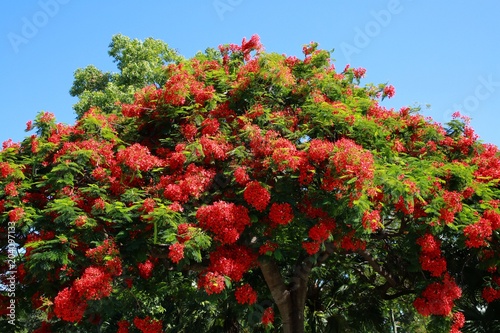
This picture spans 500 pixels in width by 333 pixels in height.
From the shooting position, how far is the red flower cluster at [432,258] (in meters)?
8.47

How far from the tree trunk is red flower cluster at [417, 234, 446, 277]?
2253 mm

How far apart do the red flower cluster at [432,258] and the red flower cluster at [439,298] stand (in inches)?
11.8

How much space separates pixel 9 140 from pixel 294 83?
5.61 m

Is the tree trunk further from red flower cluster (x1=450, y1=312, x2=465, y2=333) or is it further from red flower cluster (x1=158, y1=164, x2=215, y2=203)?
red flower cluster (x1=450, y1=312, x2=465, y2=333)

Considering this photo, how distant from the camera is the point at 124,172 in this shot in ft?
28.0

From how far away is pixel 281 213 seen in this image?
26.2 feet

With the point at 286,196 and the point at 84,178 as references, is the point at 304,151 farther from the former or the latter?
the point at 84,178

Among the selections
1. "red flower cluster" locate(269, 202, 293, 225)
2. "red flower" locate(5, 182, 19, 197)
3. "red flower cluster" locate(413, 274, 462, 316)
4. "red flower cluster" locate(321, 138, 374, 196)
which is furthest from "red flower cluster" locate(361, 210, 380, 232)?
"red flower" locate(5, 182, 19, 197)

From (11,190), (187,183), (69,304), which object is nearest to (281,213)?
(187,183)

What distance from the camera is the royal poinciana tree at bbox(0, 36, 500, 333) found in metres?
7.69

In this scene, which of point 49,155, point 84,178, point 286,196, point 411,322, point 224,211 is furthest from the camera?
point 411,322

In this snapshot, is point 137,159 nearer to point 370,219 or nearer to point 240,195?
point 240,195

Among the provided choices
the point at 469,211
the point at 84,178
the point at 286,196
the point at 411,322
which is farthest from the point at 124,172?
the point at 411,322

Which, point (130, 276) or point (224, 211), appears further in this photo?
point (130, 276)
